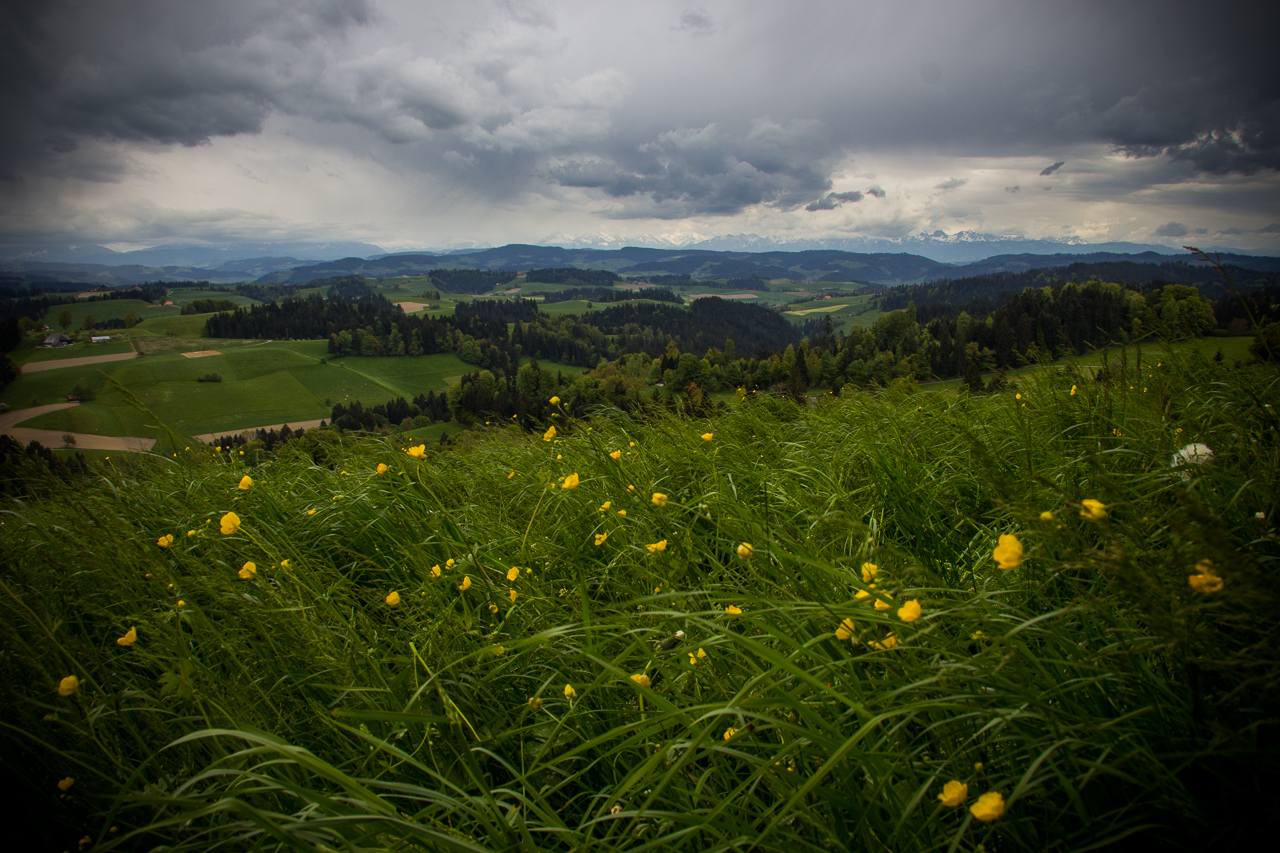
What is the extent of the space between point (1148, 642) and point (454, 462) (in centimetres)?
529

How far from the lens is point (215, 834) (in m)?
1.47

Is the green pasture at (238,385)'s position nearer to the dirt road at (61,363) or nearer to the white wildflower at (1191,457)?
the dirt road at (61,363)

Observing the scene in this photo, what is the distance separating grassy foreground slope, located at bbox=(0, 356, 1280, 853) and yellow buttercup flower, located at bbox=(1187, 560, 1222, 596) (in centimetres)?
1

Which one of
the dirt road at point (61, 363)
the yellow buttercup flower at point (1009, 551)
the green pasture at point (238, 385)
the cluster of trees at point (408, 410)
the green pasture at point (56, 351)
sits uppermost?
the green pasture at point (56, 351)

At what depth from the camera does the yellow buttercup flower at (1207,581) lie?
1089 mm

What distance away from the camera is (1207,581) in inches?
43.7

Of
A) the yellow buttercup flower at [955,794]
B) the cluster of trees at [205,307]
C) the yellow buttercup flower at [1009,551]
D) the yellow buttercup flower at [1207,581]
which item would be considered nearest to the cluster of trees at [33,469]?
the yellow buttercup flower at [955,794]

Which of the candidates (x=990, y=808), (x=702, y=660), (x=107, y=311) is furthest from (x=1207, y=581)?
Answer: (x=107, y=311)

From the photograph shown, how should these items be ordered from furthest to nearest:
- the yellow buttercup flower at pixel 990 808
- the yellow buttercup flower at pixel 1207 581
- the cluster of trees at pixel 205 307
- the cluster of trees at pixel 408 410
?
1. the cluster of trees at pixel 205 307
2. the cluster of trees at pixel 408 410
3. the yellow buttercup flower at pixel 1207 581
4. the yellow buttercup flower at pixel 990 808

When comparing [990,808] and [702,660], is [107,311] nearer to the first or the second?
[702,660]

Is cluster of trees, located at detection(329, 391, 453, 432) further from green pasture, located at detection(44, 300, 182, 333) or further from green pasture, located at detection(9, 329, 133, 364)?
green pasture, located at detection(44, 300, 182, 333)

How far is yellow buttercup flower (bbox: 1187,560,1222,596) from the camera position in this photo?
1089 millimetres

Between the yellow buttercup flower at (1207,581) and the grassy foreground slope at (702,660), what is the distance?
0.01 metres

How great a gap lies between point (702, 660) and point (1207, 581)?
1385 millimetres
